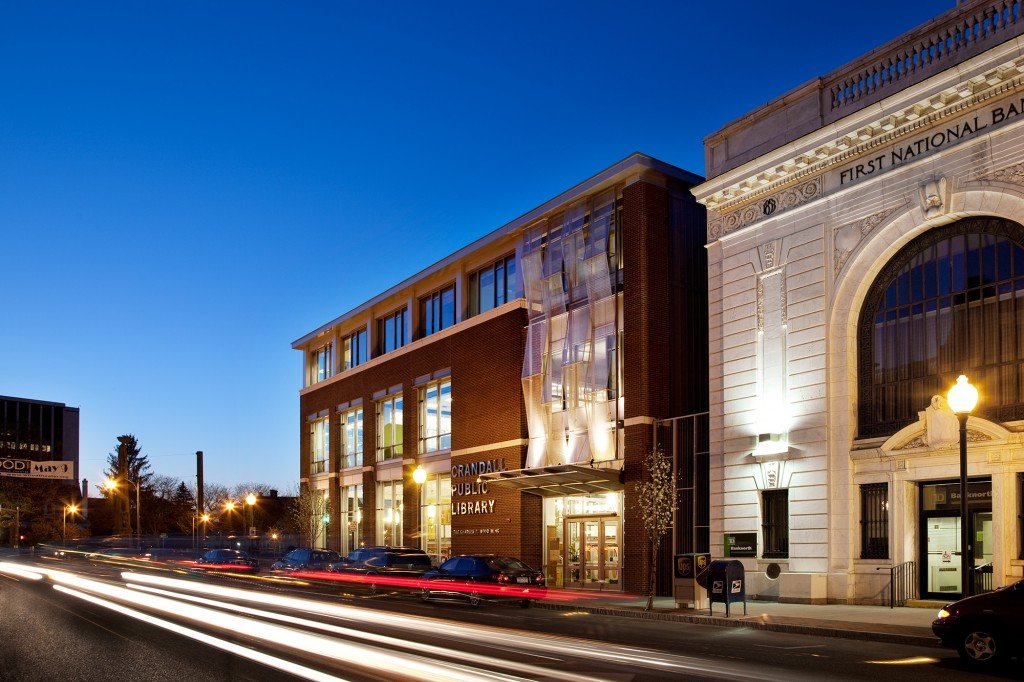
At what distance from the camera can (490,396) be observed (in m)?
42.8

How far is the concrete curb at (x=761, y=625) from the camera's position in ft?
59.9

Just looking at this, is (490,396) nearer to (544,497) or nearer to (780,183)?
(544,497)

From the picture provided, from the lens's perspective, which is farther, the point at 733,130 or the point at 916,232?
the point at 733,130

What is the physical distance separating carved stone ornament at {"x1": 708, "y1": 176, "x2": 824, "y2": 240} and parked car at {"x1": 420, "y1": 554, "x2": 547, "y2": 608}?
39.0ft

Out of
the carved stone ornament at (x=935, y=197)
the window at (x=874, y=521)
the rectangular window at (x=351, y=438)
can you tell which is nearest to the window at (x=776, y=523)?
the window at (x=874, y=521)

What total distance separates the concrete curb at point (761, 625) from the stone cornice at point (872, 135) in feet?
40.7

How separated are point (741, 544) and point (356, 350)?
34.9m

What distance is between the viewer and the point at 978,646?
14875mm

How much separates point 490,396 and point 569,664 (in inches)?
1130

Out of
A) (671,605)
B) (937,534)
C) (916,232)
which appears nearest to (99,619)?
(671,605)

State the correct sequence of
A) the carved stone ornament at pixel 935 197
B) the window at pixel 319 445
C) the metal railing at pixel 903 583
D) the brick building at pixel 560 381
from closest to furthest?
the carved stone ornament at pixel 935 197 → the metal railing at pixel 903 583 → the brick building at pixel 560 381 → the window at pixel 319 445

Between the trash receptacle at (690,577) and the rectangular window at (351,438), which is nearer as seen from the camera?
the trash receptacle at (690,577)

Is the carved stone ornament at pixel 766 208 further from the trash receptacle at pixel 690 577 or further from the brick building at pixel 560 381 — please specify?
the trash receptacle at pixel 690 577

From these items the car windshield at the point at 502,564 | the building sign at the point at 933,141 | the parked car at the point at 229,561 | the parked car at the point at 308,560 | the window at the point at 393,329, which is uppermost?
the building sign at the point at 933,141
